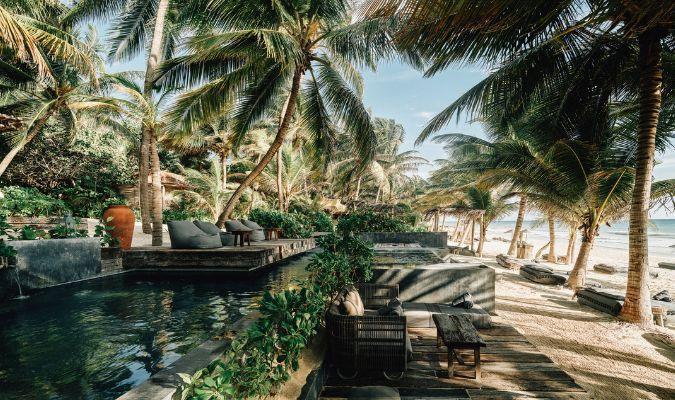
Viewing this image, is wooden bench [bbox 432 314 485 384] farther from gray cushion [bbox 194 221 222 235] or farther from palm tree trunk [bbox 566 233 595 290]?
palm tree trunk [bbox 566 233 595 290]

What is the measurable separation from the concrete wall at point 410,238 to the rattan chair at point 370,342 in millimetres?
9523

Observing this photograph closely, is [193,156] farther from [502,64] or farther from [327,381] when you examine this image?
[327,381]

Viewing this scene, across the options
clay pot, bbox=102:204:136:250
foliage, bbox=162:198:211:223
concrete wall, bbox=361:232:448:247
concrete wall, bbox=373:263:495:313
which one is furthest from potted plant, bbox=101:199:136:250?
foliage, bbox=162:198:211:223

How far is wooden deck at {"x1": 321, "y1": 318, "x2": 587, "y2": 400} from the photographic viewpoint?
3.06 m

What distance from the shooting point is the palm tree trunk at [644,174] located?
208 inches

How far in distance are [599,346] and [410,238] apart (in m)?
8.29

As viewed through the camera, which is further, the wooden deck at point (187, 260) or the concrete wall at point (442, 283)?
the wooden deck at point (187, 260)

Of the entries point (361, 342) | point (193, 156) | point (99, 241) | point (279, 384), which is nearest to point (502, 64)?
point (361, 342)

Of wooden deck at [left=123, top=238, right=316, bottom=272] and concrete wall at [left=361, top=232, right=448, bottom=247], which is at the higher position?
concrete wall at [left=361, top=232, right=448, bottom=247]

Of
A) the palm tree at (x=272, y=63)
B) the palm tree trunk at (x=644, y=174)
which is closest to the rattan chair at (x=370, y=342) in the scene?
the palm tree trunk at (x=644, y=174)

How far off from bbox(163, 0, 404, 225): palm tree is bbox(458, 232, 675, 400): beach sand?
5.59 m

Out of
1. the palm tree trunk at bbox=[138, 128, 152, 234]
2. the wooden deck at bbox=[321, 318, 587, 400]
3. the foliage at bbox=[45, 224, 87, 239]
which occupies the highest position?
the palm tree trunk at bbox=[138, 128, 152, 234]

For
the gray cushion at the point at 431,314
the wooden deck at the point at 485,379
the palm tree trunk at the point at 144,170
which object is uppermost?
the palm tree trunk at the point at 144,170

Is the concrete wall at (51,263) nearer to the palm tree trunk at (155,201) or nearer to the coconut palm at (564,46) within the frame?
the palm tree trunk at (155,201)
